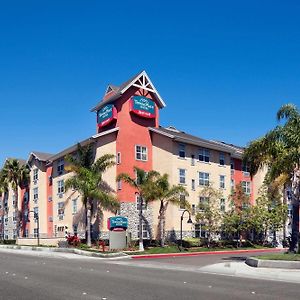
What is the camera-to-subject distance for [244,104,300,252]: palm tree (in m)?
27.5

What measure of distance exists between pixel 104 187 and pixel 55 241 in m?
7.81

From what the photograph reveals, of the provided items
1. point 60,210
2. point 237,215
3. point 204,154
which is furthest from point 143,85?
point 60,210

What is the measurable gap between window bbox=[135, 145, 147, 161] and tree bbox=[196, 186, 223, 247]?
300 inches

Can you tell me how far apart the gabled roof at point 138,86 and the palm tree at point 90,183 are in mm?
6042

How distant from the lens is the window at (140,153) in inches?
1935

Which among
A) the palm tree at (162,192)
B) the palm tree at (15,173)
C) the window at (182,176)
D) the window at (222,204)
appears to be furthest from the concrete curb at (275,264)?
the palm tree at (15,173)

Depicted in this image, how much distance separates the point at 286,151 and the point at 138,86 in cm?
2528

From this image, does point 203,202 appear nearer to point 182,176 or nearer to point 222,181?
point 182,176

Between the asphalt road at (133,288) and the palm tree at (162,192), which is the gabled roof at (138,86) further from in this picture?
the asphalt road at (133,288)

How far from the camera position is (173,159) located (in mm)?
49094

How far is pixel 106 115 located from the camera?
50.6m

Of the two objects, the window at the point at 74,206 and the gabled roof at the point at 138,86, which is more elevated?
the gabled roof at the point at 138,86

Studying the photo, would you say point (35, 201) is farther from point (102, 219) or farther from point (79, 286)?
point (79, 286)

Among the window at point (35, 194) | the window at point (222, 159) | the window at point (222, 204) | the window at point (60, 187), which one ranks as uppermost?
the window at point (222, 159)
